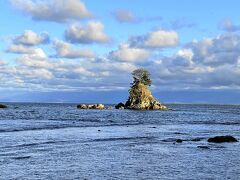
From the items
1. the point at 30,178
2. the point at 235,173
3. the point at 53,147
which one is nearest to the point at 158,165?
the point at 235,173

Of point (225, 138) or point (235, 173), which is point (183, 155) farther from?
point (225, 138)

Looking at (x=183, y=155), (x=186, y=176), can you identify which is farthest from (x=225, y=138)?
(x=186, y=176)

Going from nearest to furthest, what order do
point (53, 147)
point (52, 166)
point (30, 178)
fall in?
point (30, 178) → point (52, 166) → point (53, 147)

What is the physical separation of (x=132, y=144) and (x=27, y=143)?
13520 millimetres

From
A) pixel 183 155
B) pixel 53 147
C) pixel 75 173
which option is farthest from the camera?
pixel 53 147

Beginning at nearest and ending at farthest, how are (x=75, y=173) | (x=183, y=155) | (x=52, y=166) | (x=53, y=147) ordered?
(x=75, y=173), (x=52, y=166), (x=183, y=155), (x=53, y=147)

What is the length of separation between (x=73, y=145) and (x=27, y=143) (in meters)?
5.99

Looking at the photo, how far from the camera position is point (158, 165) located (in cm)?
3909

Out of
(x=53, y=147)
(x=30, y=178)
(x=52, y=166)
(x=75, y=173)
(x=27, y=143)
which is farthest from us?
(x=27, y=143)

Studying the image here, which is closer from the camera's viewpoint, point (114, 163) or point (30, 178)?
point (30, 178)

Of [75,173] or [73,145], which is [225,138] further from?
[75,173]

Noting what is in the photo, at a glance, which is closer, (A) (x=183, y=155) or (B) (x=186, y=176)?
(B) (x=186, y=176)

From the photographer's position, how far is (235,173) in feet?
116

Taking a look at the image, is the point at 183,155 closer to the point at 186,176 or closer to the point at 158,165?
the point at 158,165
